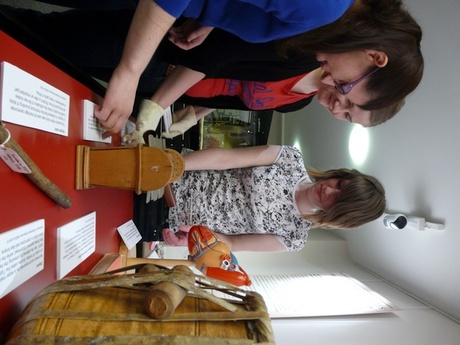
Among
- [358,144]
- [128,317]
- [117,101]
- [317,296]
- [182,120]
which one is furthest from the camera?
[358,144]

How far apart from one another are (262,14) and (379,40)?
0.91 ft

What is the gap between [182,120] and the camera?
137 cm

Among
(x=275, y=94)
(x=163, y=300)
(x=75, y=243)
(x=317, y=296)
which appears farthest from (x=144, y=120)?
(x=317, y=296)

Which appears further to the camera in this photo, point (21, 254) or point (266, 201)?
point (266, 201)

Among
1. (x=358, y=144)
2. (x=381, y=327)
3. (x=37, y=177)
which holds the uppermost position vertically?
(x=358, y=144)

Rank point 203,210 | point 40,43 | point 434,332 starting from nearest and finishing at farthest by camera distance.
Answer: point 40,43
point 203,210
point 434,332

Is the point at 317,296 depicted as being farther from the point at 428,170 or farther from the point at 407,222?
the point at 428,170

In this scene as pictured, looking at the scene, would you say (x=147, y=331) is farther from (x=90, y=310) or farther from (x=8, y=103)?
(x=8, y=103)

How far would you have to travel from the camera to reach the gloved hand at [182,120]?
1.33m

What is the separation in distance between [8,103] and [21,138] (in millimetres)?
66

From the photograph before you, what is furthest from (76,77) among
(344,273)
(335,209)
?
(344,273)

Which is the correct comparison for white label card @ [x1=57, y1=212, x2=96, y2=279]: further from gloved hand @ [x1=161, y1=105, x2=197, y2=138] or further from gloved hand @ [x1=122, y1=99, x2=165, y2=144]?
gloved hand @ [x1=161, y1=105, x2=197, y2=138]

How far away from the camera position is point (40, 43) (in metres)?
0.65

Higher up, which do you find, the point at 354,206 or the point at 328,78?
the point at 328,78
